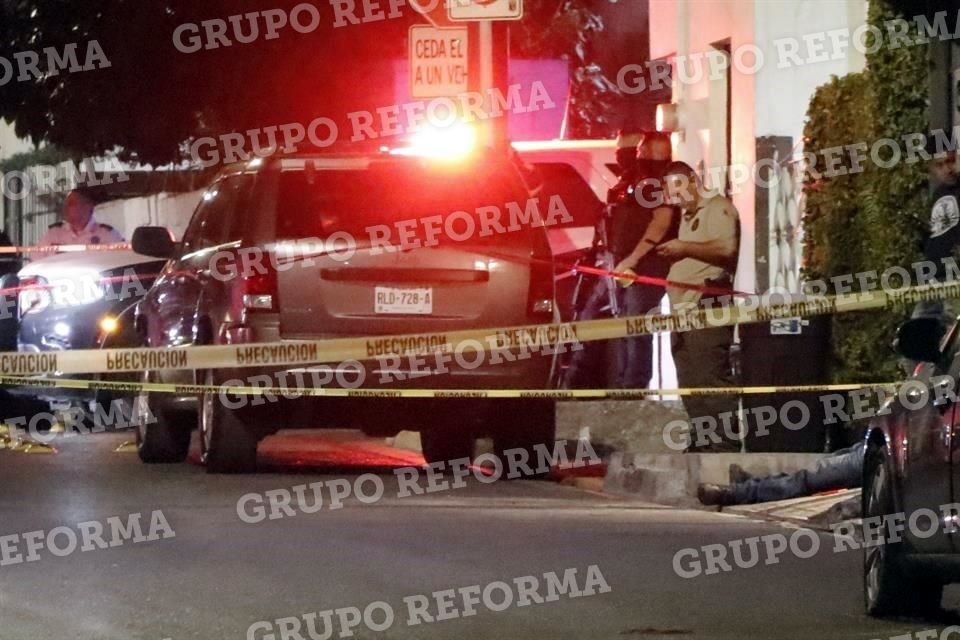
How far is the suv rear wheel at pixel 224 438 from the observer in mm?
12188

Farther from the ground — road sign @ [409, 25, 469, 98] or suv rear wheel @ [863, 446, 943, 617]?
road sign @ [409, 25, 469, 98]

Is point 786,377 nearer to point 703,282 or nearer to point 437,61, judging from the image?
point 703,282

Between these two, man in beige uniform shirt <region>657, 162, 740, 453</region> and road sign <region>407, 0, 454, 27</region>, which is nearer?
man in beige uniform shirt <region>657, 162, 740, 453</region>

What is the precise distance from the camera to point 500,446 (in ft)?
42.8

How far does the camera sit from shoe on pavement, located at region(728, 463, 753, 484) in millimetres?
11828

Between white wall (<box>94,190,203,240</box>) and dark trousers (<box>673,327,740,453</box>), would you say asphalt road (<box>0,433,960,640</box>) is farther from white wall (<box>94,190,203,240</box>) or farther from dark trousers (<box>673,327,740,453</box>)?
white wall (<box>94,190,203,240</box>)

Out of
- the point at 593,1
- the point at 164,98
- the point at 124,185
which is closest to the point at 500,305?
the point at 164,98

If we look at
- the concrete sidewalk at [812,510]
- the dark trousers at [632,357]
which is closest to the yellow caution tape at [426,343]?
the concrete sidewalk at [812,510]

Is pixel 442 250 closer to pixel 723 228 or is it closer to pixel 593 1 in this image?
pixel 723 228

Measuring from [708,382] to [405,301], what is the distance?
218 centimetres

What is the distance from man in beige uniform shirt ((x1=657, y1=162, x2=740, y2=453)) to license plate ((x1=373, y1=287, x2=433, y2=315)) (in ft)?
5.94

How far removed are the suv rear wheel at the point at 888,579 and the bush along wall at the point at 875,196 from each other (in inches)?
184

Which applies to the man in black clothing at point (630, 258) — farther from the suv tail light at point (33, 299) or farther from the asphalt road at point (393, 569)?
the suv tail light at point (33, 299)

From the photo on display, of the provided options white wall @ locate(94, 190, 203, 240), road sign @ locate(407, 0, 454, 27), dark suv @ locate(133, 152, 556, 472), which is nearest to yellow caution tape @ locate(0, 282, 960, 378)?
dark suv @ locate(133, 152, 556, 472)
